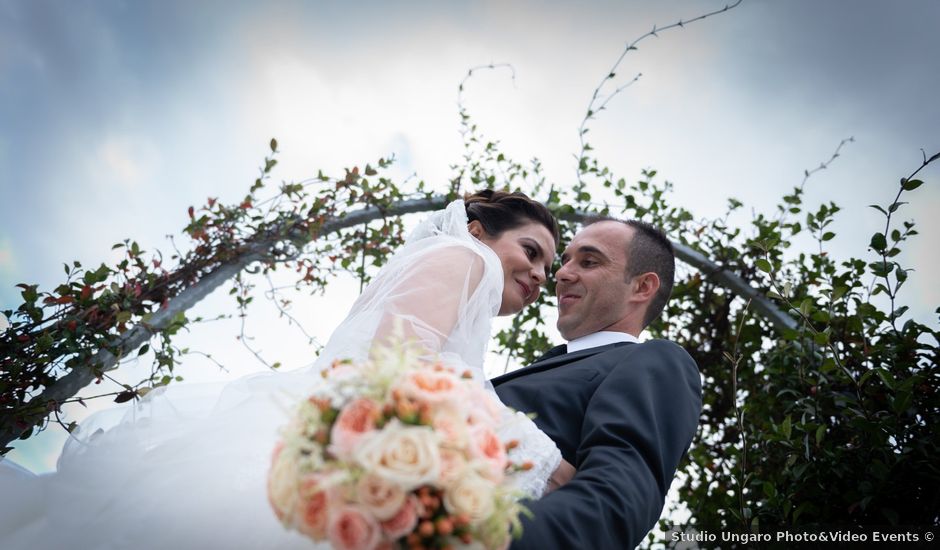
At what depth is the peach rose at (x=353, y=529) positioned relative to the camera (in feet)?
2.86

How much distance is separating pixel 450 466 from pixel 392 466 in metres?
0.10

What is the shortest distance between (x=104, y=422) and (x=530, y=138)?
3819mm

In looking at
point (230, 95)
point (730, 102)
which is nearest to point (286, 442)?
point (230, 95)

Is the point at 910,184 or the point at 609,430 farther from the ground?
the point at 910,184

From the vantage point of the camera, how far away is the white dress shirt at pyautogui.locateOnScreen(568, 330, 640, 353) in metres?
2.82

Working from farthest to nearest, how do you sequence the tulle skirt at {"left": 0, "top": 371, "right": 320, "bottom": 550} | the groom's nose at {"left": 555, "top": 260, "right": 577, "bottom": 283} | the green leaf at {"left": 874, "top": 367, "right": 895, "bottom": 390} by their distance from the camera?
the groom's nose at {"left": 555, "top": 260, "right": 577, "bottom": 283}, the green leaf at {"left": 874, "top": 367, "right": 895, "bottom": 390}, the tulle skirt at {"left": 0, "top": 371, "right": 320, "bottom": 550}

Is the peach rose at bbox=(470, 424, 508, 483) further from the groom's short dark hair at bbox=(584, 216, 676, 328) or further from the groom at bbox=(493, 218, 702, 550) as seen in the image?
the groom's short dark hair at bbox=(584, 216, 676, 328)

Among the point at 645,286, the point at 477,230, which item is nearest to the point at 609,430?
the point at 477,230

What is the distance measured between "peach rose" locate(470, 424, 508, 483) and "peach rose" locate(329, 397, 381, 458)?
0.18 meters

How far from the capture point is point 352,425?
92 centimetres

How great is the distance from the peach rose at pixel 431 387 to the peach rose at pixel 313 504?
20 centimetres

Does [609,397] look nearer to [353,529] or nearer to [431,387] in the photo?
[431,387]

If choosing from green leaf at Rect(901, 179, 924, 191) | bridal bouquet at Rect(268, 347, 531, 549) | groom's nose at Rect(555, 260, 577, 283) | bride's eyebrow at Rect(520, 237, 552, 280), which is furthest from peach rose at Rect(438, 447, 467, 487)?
green leaf at Rect(901, 179, 924, 191)

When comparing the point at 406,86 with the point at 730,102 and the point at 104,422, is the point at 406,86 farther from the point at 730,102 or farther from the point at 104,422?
the point at 104,422
